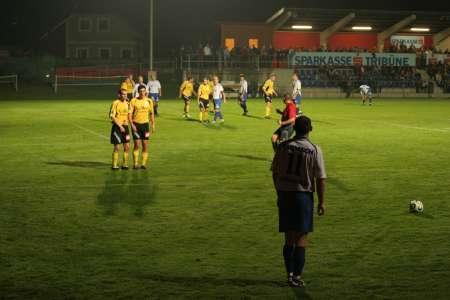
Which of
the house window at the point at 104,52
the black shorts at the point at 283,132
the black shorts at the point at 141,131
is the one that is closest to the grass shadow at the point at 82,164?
the black shorts at the point at 141,131

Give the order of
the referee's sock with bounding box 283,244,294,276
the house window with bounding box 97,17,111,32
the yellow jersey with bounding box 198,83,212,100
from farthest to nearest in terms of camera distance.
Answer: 1. the house window with bounding box 97,17,111,32
2. the yellow jersey with bounding box 198,83,212,100
3. the referee's sock with bounding box 283,244,294,276

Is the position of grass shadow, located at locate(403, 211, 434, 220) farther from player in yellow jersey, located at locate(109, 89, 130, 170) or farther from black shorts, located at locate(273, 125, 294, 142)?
player in yellow jersey, located at locate(109, 89, 130, 170)

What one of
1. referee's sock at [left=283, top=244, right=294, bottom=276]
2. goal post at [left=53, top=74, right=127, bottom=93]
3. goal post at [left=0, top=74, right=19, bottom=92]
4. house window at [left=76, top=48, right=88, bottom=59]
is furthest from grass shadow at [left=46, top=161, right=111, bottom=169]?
house window at [left=76, top=48, right=88, bottom=59]

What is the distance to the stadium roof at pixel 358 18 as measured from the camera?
6238cm

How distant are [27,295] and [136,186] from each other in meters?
7.01

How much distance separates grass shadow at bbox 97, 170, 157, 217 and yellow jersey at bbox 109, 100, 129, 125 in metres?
1.17

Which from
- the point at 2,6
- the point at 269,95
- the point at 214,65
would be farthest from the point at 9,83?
the point at 269,95

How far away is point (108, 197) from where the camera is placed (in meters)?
13.1

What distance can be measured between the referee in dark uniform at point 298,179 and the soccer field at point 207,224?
29.5 inches

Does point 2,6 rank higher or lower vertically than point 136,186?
higher

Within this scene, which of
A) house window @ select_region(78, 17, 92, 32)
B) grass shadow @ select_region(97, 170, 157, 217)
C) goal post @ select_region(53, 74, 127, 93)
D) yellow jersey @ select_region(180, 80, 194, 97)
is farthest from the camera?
house window @ select_region(78, 17, 92, 32)

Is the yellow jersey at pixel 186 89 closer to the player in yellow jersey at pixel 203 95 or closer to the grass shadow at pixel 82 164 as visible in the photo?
the player in yellow jersey at pixel 203 95

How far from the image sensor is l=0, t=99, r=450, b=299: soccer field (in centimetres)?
793

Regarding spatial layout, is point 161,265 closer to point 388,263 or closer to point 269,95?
point 388,263
